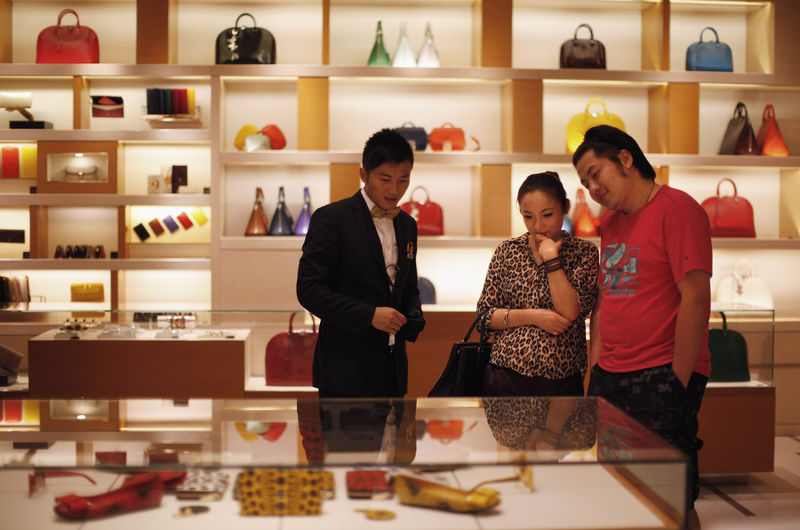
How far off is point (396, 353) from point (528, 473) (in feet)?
3.57

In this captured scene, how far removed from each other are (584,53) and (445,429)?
163 inches

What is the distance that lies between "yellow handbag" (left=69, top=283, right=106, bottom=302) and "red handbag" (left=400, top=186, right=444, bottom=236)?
2178mm

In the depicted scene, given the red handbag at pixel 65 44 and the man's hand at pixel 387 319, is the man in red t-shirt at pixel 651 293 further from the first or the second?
the red handbag at pixel 65 44

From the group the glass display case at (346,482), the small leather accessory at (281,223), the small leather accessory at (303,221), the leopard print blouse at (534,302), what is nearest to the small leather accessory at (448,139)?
the small leather accessory at (303,221)

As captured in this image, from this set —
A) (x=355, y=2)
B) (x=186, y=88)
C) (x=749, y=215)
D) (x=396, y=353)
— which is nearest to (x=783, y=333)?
(x=749, y=215)

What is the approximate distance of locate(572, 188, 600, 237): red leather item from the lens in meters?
5.15

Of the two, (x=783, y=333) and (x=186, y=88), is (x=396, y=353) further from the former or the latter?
(x=186, y=88)

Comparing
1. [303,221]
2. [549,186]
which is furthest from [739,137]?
[549,186]

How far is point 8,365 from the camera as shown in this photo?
2770mm

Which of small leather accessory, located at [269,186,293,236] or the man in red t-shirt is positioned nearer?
the man in red t-shirt

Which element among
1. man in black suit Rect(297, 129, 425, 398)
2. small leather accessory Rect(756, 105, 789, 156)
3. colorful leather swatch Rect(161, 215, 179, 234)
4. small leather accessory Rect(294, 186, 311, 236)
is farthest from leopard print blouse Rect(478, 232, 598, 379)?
small leather accessory Rect(756, 105, 789, 156)

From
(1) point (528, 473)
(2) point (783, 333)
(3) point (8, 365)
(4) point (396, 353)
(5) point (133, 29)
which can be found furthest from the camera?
(5) point (133, 29)

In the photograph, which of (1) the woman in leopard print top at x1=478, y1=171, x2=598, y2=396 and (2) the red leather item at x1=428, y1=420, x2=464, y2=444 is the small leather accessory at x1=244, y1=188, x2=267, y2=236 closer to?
(1) the woman in leopard print top at x1=478, y1=171, x2=598, y2=396

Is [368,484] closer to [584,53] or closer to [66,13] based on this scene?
[584,53]
